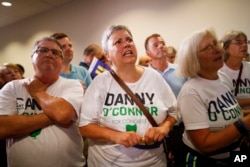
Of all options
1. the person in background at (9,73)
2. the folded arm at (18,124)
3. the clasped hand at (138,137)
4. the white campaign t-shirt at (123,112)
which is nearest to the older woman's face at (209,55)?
the white campaign t-shirt at (123,112)

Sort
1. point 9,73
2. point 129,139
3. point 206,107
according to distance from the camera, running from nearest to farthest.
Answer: point 129,139 → point 206,107 → point 9,73

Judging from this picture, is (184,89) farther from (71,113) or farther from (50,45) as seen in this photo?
(50,45)

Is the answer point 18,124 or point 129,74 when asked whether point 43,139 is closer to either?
point 18,124

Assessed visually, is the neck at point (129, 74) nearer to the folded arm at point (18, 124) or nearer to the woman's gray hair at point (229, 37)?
the folded arm at point (18, 124)

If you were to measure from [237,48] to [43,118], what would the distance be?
1801 mm

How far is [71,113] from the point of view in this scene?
1468mm

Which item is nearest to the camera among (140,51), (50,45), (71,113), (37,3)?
(71,113)

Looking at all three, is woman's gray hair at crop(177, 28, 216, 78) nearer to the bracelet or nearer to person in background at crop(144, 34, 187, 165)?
the bracelet

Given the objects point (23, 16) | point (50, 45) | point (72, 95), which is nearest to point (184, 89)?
point (72, 95)

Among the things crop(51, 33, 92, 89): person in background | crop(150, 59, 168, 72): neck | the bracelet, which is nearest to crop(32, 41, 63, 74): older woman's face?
crop(51, 33, 92, 89): person in background

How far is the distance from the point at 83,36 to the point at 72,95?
13.4 ft

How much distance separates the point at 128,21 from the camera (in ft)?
16.0

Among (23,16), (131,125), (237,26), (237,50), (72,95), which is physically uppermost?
(23,16)

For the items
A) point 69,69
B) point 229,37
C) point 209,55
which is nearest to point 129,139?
point 209,55
